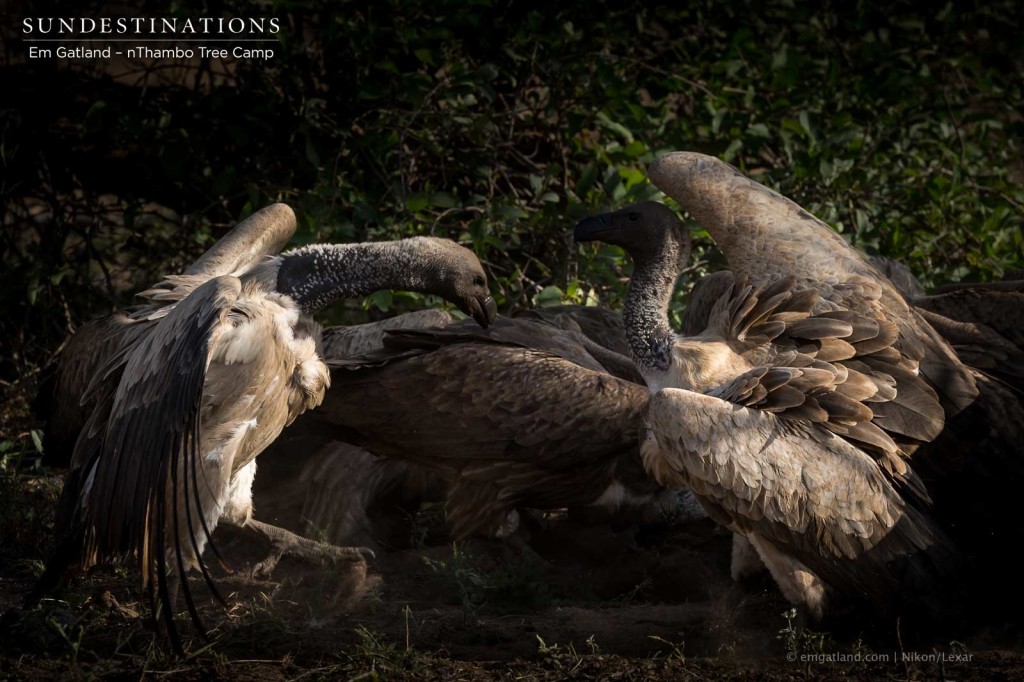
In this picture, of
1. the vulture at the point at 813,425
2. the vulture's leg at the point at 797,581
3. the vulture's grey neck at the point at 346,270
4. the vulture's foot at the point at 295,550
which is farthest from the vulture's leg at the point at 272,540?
the vulture's leg at the point at 797,581

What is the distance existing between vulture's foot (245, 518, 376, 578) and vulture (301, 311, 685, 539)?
372mm

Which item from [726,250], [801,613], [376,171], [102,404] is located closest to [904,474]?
[801,613]

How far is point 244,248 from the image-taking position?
4766 millimetres

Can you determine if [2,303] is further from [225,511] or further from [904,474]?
[904,474]

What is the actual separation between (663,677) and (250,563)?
5.31 feet

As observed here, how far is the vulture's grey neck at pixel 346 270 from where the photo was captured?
3.84m

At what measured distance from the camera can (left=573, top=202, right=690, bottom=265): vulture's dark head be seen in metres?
4.45

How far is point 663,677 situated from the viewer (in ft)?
10.2

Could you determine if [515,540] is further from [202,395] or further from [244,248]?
[244,248]

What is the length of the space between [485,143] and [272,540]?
2.66 meters

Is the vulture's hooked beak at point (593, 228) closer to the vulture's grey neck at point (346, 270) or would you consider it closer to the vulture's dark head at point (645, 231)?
the vulture's dark head at point (645, 231)

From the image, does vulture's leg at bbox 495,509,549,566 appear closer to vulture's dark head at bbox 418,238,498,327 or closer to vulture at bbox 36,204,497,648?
vulture at bbox 36,204,497,648

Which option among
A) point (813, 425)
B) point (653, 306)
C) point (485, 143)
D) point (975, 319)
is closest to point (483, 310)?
point (653, 306)

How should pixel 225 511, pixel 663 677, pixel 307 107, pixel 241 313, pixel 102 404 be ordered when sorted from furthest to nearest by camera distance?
pixel 307 107 < pixel 225 511 < pixel 102 404 < pixel 241 313 < pixel 663 677
